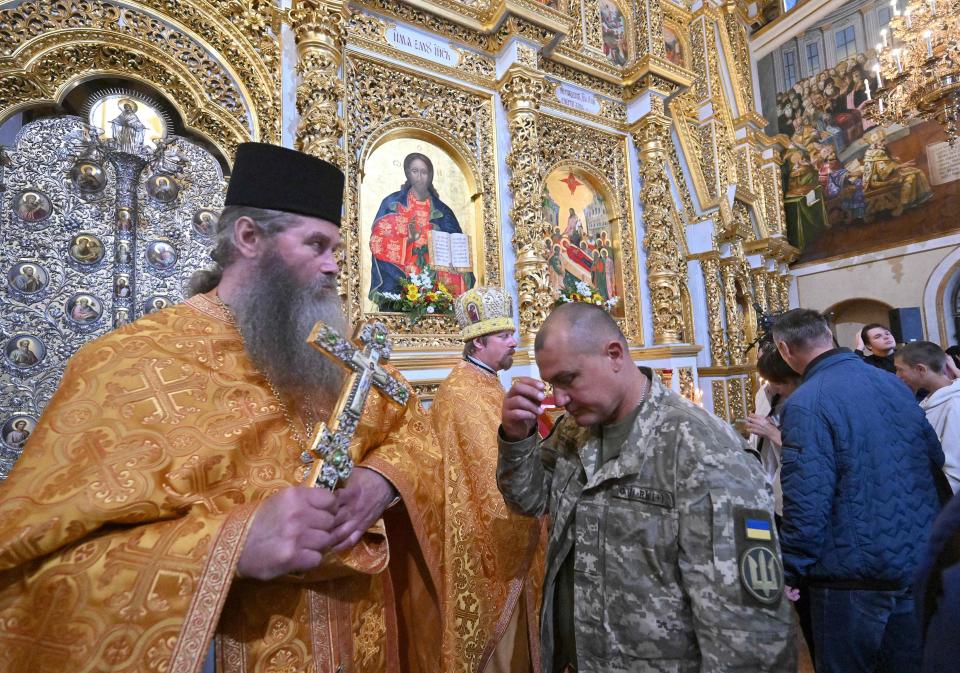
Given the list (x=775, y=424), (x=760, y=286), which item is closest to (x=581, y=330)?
(x=775, y=424)

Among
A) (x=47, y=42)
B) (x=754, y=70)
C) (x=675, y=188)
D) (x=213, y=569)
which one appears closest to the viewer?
(x=213, y=569)

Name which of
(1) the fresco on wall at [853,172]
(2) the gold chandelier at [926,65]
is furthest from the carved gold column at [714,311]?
(1) the fresco on wall at [853,172]

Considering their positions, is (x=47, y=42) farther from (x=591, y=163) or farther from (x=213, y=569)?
(x=591, y=163)

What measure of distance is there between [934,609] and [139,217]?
16.3 ft

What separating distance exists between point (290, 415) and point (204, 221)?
3.62m

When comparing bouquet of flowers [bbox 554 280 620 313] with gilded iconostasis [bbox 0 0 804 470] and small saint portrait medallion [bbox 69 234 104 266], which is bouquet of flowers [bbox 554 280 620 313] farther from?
small saint portrait medallion [bbox 69 234 104 266]

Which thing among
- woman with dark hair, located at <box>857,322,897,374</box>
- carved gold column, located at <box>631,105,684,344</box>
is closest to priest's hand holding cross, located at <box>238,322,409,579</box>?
woman with dark hair, located at <box>857,322,897,374</box>

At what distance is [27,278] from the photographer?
3623mm

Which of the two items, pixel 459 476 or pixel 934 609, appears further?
pixel 459 476

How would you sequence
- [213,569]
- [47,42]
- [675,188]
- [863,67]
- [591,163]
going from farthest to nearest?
[863,67] → [675,188] → [591,163] → [47,42] → [213,569]

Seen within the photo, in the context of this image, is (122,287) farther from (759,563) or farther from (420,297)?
(759,563)

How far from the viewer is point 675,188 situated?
8969mm

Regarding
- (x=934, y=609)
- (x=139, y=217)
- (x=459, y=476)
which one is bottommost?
(x=459, y=476)

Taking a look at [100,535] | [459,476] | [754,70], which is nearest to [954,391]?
[459,476]
